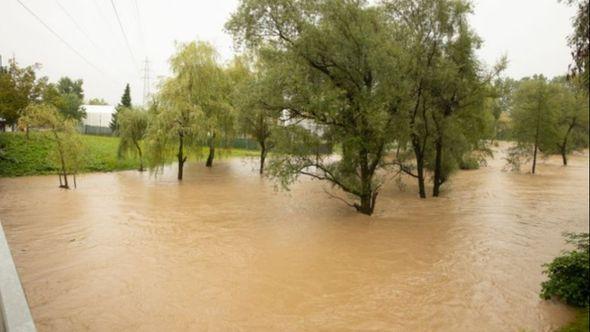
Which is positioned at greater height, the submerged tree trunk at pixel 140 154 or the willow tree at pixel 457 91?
the willow tree at pixel 457 91

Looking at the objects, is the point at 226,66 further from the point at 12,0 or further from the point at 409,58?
the point at 12,0

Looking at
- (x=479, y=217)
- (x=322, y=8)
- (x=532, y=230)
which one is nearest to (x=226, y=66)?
(x=322, y=8)

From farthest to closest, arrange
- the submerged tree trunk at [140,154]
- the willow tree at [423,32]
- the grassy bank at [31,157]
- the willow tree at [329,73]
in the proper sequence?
the submerged tree trunk at [140,154], the willow tree at [423,32], the grassy bank at [31,157], the willow tree at [329,73]

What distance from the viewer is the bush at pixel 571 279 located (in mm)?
5043

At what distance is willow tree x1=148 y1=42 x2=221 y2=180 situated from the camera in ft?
59.3

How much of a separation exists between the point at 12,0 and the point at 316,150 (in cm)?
818

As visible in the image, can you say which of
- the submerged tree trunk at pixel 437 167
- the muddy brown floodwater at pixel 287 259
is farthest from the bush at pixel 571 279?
the submerged tree trunk at pixel 437 167

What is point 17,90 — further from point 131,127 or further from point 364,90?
point 131,127

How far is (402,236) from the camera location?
1009cm

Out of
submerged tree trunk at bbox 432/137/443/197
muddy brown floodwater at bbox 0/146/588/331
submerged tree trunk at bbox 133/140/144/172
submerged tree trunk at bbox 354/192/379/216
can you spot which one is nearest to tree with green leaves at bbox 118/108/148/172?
submerged tree trunk at bbox 133/140/144/172

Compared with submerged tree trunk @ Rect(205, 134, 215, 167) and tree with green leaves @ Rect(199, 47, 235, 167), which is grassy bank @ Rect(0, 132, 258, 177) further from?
tree with green leaves @ Rect(199, 47, 235, 167)

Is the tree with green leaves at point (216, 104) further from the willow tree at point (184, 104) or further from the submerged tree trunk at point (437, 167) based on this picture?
the submerged tree trunk at point (437, 167)

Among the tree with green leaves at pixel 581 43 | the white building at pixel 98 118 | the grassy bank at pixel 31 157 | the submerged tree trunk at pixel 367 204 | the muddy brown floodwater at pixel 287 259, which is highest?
the white building at pixel 98 118

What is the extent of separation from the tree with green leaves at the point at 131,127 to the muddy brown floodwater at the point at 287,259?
6620 mm
